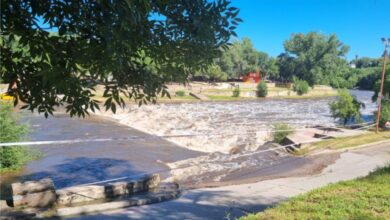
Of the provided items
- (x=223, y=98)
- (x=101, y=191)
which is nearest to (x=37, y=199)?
(x=101, y=191)

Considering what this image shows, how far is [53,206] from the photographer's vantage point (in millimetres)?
7703

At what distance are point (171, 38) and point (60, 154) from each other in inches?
642

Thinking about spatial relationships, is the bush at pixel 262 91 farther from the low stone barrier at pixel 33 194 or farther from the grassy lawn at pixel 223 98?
the low stone barrier at pixel 33 194

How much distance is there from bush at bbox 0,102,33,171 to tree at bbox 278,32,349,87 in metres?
95.8

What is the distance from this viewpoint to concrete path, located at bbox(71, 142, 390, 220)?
7363 millimetres

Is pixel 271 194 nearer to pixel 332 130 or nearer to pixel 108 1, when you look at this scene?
pixel 108 1

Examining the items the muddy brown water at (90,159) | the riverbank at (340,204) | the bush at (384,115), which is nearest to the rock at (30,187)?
the muddy brown water at (90,159)

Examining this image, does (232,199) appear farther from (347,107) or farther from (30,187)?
(347,107)

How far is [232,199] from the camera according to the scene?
8.71m

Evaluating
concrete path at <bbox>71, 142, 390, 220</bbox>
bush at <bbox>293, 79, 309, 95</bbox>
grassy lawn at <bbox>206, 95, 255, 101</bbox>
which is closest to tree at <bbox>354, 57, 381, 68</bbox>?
bush at <bbox>293, 79, 309, 95</bbox>

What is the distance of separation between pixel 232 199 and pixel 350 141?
36.6 ft

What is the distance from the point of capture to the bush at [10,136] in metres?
14.5

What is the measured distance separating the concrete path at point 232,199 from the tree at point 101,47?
2.52 m

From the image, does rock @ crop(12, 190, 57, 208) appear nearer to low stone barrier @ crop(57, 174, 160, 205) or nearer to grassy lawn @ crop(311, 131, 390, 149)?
low stone barrier @ crop(57, 174, 160, 205)
